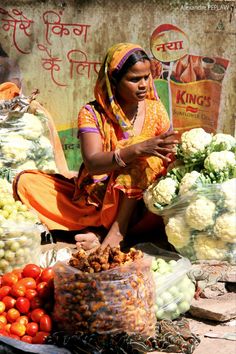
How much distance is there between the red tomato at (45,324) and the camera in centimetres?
374

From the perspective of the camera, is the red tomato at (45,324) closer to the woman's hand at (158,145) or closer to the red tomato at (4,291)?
the red tomato at (4,291)

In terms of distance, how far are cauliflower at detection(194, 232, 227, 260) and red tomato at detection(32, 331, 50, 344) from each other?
4.25ft

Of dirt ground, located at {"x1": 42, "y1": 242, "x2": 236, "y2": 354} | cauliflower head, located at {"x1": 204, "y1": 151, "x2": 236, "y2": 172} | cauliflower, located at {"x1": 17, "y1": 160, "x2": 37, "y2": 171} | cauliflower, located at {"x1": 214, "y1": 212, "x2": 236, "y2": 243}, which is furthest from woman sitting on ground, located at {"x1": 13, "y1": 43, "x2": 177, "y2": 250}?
dirt ground, located at {"x1": 42, "y1": 242, "x2": 236, "y2": 354}

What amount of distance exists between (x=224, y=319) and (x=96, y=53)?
3.25 metres

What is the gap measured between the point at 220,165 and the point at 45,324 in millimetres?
1522

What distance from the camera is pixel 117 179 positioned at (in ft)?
16.4

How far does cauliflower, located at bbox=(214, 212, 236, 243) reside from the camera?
14.9 ft

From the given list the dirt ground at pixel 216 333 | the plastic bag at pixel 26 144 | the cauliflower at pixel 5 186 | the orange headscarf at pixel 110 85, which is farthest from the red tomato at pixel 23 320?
the plastic bag at pixel 26 144

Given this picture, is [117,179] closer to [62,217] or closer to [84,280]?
[62,217]

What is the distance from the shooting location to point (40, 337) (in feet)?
12.1

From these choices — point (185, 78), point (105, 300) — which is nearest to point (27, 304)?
point (105, 300)

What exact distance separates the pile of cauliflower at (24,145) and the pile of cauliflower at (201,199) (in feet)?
5.03

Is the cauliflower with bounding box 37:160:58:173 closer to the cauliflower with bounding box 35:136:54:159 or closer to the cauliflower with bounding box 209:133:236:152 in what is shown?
the cauliflower with bounding box 35:136:54:159

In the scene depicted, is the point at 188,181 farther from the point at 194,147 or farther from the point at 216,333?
the point at 216,333
